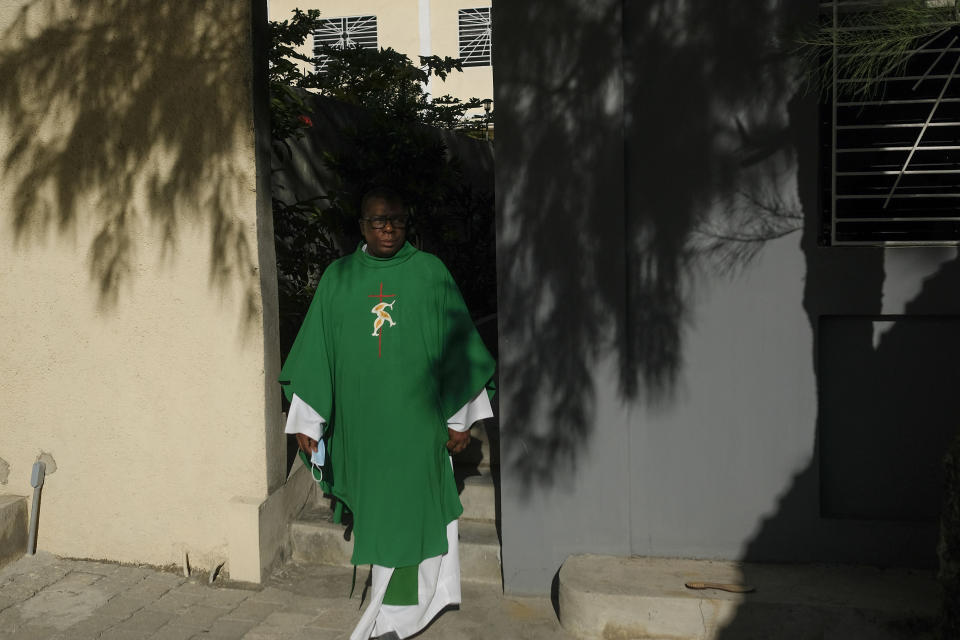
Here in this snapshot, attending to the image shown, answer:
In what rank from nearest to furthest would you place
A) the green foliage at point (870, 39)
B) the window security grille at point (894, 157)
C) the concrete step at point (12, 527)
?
1. the green foliage at point (870, 39)
2. the window security grille at point (894, 157)
3. the concrete step at point (12, 527)

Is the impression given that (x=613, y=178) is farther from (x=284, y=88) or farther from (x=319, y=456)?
(x=284, y=88)

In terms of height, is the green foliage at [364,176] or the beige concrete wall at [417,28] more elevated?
the beige concrete wall at [417,28]

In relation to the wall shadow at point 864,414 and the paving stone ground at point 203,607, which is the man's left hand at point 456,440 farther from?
the wall shadow at point 864,414

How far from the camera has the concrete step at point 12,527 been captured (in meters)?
5.27

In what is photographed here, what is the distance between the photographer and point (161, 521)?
5.30m

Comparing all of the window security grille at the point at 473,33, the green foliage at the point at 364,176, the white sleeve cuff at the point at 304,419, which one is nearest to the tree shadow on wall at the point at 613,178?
the white sleeve cuff at the point at 304,419

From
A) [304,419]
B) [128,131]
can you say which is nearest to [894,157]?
[304,419]

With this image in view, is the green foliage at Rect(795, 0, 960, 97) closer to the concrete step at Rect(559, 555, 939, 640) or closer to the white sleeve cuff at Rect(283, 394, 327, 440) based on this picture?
the concrete step at Rect(559, 555, 939, 640)

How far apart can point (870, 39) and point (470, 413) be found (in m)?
2.32

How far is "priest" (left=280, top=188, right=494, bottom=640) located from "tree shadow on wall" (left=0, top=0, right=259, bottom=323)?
0.70 m

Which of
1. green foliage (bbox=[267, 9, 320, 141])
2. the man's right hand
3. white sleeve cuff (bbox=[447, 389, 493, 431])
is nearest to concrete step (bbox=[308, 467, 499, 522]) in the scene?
white sleeve cuff (bbox=[447, 389, 493, 431])

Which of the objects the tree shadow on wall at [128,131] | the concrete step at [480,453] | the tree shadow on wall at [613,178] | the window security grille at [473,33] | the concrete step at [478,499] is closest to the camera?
the tree shadow on wall at [613,178]

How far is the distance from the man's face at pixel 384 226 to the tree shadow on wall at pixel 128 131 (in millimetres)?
832

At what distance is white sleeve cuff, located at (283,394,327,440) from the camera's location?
15.1ft
